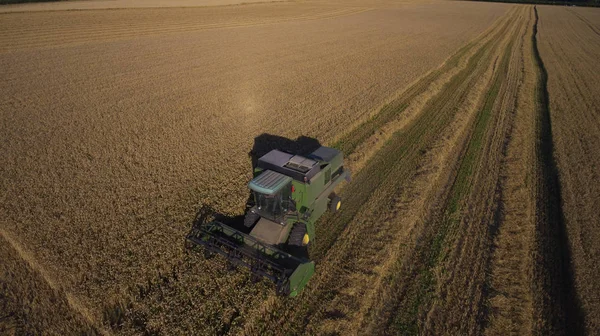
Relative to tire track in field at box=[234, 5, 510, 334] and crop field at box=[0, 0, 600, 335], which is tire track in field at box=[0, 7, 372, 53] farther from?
tire track in field at box=[234, 5, 510, 334]

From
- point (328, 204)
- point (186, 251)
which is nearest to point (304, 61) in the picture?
point (328, 204)

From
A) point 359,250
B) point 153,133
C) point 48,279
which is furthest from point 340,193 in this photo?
point 153,133

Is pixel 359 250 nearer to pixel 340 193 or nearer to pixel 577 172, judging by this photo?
pixel 340 193

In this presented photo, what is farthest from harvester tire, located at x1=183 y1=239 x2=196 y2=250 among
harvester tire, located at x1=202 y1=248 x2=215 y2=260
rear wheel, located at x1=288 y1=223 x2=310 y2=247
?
rear wheel, located at x1=288 y1=223 x2=310 y2=247

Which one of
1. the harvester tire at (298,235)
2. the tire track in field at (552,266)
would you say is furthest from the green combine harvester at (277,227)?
the tire track in field at (552,266)

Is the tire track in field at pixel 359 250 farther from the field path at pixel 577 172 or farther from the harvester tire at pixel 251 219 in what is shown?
the field path at pixel 577 172

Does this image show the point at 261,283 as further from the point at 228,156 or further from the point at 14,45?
the point at 14,45
